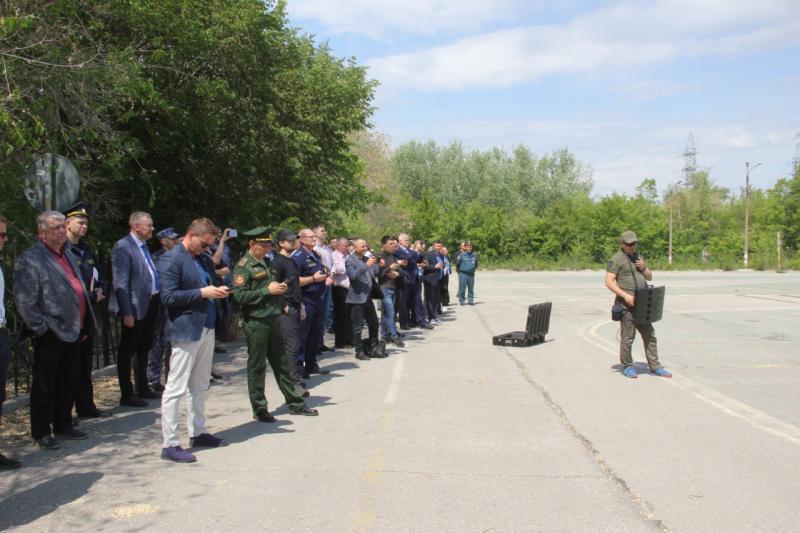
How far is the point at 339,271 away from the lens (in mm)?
11922

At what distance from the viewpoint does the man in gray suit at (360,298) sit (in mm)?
11594

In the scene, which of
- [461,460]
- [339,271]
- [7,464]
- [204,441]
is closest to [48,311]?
[7,464]

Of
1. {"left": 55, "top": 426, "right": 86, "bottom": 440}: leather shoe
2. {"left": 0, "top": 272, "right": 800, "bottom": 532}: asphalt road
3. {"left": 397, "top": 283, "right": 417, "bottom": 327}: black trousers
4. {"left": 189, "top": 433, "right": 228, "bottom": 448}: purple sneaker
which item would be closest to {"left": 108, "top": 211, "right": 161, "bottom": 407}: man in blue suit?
{"left": 0, "top": 272, "right": 800, "bottom": 532}: asphalt road

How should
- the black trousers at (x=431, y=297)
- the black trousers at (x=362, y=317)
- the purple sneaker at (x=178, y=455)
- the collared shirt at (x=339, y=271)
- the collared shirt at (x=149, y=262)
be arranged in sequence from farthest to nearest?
the black trousers at (x=431, y=297)
the collared shirt at (x=339, y=271)
the black trousers at (x=362, y=317)
the collared shirt at (x=149, y=262)
the purple sneaker at (x=178, y=455)

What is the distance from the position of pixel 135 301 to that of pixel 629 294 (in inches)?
246

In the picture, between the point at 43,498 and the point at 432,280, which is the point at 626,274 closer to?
the point at 43,498

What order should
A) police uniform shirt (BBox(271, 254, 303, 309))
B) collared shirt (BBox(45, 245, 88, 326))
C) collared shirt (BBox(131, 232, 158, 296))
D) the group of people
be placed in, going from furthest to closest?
police uniform shirt (BBox(271, 254, 303, 309)) < collared shirt (BBox(131, 232, 158, 296)) < collared shirt (BBox(45, 245, 88, 326)) < the group of people

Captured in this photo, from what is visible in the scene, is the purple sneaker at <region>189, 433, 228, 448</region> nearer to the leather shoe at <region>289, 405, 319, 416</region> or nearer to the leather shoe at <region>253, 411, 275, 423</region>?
the leather shoe at <region>253, 411, 275, 423</region>

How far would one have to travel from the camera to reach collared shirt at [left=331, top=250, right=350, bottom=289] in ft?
39.1

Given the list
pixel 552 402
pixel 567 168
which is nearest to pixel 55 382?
pixel 552 402

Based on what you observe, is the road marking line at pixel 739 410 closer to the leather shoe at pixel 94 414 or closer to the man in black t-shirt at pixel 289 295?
the man in black t-shirt at pixel 289 295

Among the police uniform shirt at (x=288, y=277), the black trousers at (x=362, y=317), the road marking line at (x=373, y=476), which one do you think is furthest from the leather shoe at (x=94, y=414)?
the black trousers at (x=362, y=317)

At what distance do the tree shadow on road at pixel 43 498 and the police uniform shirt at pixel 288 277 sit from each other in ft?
10.1

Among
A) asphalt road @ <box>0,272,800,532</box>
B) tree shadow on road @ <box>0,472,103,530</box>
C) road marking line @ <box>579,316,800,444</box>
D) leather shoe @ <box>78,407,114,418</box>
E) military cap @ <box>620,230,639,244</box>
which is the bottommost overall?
road marking line @ <box>579,316,800,444</box>
